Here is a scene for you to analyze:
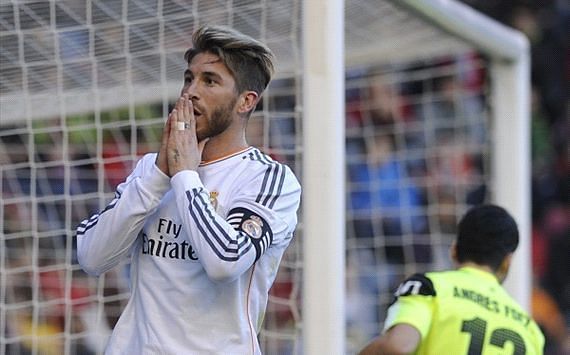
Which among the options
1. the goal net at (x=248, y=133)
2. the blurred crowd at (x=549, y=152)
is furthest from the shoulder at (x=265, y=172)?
the blurred crowd at (x=549, y=152)

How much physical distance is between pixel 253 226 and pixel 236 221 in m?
0.04

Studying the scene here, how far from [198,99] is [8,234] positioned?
2.74m

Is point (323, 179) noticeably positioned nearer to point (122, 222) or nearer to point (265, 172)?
point (265, 172)

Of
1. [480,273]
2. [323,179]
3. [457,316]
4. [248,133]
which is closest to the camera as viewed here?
[457,316]

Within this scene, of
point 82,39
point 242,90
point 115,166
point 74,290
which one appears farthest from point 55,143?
point 242,90

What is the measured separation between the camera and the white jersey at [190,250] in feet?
9.60

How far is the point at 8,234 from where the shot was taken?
555 centimetres

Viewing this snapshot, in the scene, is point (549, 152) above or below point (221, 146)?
above

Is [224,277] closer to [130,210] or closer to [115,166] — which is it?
[130,210]

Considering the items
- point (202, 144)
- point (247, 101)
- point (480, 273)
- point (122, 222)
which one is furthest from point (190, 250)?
point (480, 273)

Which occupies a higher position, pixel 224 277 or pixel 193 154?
pixel 193 154

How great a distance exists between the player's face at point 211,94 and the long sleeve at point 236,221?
0.49 feet

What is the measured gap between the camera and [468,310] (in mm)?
3881

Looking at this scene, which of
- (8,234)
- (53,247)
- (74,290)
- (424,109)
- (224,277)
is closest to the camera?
(224,277)
